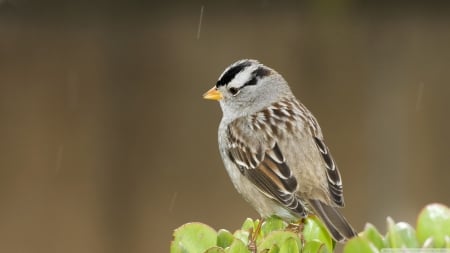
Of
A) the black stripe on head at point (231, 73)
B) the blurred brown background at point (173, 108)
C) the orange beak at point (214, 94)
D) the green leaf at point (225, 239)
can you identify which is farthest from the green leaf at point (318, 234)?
the blurred brown background at point (173, 108)

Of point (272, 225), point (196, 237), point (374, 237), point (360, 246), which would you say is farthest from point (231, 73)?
point (360, 246)

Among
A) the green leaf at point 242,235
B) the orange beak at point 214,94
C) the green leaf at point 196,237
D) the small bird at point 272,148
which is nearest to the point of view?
the green leaf at point 196,237

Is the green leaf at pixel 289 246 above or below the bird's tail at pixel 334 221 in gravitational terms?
above

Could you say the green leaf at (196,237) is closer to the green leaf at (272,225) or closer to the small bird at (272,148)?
the green leaf at (272,225)

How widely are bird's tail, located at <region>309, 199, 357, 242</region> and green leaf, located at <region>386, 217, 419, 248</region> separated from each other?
0.57 meters

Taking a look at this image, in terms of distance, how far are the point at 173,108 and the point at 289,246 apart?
301 centimetres

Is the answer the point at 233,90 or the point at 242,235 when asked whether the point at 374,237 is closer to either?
the point at 242,235

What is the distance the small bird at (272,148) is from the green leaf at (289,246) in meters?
0.94

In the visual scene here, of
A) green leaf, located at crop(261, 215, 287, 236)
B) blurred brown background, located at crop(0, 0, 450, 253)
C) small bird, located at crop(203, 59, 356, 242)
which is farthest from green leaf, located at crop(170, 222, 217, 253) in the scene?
blurred brown background, located at crop(0, 0, 450, 253)

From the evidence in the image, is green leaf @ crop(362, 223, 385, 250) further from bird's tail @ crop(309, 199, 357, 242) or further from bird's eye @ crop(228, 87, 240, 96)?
bird's eye @ crop(228, 87, 240, 96)

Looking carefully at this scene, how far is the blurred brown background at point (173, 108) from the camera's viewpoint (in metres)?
5.30

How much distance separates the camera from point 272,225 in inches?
130

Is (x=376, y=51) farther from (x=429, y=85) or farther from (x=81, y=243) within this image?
(x=81, y=243)

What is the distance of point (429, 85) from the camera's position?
536 cm
